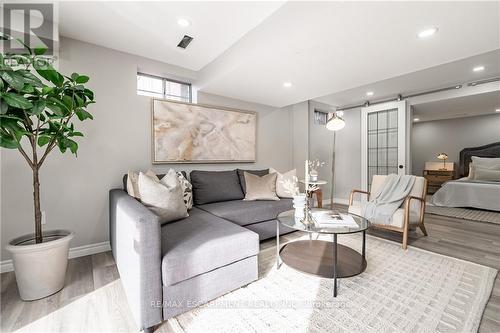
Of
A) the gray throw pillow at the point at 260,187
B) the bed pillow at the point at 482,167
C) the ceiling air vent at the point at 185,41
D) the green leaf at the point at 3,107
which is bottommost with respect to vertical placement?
the gray throw pillow at the point at 260,187

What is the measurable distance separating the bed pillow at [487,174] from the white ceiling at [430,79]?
2621 millimetres

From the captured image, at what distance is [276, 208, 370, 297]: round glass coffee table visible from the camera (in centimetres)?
163

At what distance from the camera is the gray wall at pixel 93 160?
77.7 inches

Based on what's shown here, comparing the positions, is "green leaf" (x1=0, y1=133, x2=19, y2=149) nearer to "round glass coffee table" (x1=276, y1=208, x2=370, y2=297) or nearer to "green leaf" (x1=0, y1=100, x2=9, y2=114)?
"green leaf" (x1=0, y1=100, x2=9, y2=114)

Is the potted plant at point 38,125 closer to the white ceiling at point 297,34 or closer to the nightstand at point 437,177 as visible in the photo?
the white ceiling at point 297,34

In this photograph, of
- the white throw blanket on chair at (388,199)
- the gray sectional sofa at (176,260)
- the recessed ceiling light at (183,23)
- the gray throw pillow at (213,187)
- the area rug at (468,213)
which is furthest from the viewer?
the area rug at (468,213)

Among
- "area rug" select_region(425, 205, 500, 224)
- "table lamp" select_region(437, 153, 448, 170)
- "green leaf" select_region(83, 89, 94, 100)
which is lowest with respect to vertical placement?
"area rug" select_region(425, 205, 500, 224)

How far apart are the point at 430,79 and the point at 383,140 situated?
4.65ft

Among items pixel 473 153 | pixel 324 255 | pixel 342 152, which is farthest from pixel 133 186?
pixel 473 153

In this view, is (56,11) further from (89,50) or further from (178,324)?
(178,324)

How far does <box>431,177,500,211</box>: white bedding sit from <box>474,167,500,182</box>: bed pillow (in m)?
0.42

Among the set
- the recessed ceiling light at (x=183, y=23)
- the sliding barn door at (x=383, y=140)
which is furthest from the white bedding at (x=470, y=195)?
the recessed ceiling light at (x=183, y=23)

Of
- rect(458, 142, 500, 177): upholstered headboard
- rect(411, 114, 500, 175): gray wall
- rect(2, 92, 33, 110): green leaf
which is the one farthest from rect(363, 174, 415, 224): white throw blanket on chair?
rect(411, 114, 500, 175): gray wall

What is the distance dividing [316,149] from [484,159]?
4335 millimetres
